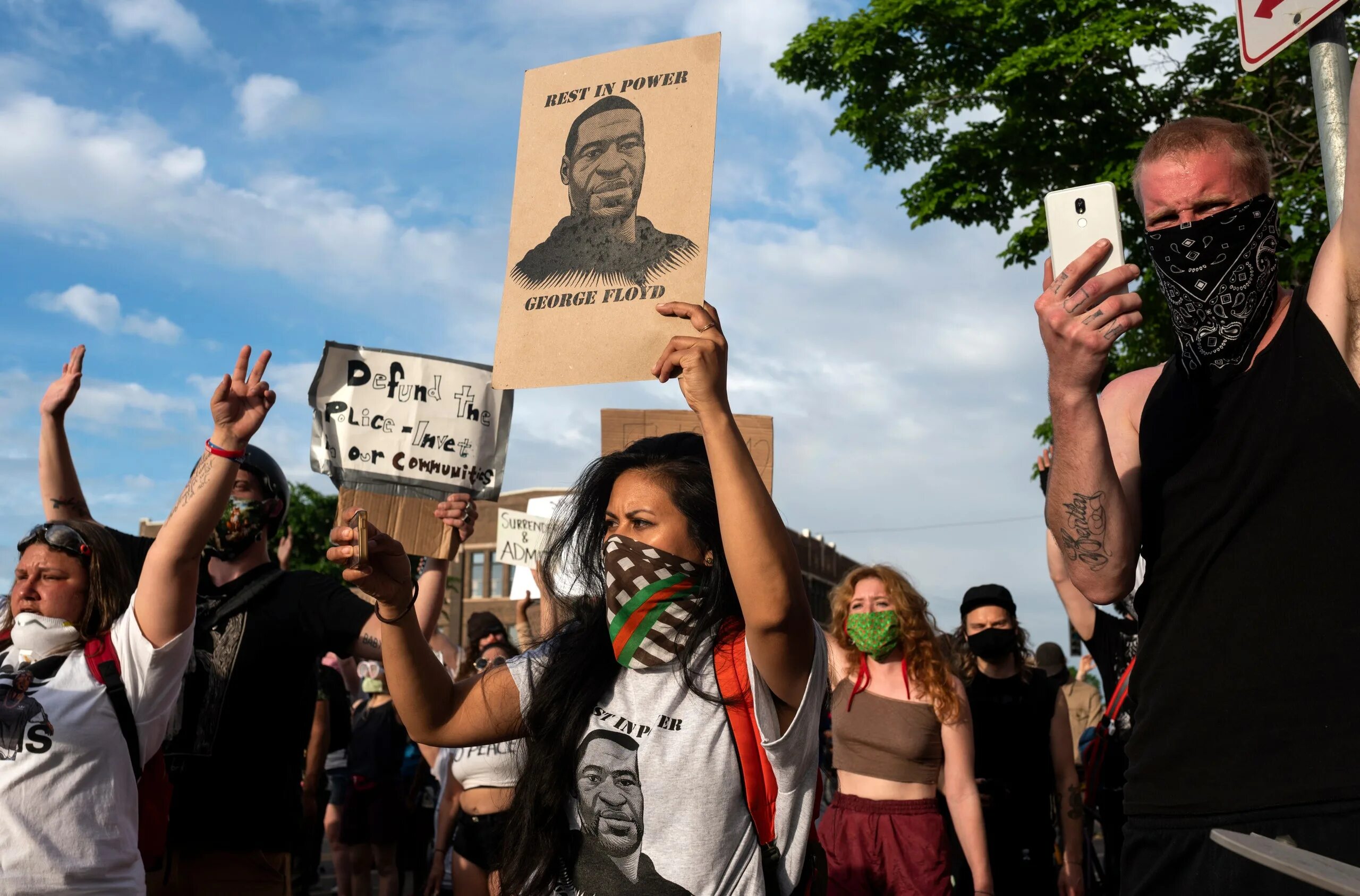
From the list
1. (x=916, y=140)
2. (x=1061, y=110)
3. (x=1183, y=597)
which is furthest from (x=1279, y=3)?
(x=916, y=140)

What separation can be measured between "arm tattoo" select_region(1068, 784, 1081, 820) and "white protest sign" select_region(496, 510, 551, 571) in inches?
181

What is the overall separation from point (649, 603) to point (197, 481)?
144 centimetres

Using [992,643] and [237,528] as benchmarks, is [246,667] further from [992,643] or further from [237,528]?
[992,643]

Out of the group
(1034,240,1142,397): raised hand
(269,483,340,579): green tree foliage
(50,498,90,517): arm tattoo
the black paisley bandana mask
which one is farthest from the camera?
(269,483,340,579): green tree foliage

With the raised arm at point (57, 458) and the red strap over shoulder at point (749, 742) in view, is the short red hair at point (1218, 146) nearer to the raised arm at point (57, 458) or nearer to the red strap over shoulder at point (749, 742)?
Result: the red strap over shoulder at point (749, 742)

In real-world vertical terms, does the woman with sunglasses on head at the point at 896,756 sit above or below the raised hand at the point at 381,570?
below

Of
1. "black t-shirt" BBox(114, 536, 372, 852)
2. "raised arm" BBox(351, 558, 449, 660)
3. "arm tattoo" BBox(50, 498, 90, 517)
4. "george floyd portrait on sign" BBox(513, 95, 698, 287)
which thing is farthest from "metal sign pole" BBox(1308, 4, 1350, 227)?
"arm tattoo" BBox(50, 498, 90, 517)

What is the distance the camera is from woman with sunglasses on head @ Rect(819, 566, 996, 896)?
5.09 m

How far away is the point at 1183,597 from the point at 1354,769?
0.39 meters

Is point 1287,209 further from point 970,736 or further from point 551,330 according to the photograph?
point 551,330

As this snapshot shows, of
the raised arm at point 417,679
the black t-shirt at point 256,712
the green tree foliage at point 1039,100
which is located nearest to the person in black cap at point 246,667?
the black t-shirt at point 256,712

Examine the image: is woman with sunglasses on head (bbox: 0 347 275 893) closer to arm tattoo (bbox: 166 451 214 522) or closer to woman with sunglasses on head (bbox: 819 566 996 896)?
arm tattoo (bbox: 166 451 214 522)

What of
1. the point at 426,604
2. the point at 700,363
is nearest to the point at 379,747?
the point at 426,604

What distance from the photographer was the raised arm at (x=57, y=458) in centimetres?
424
